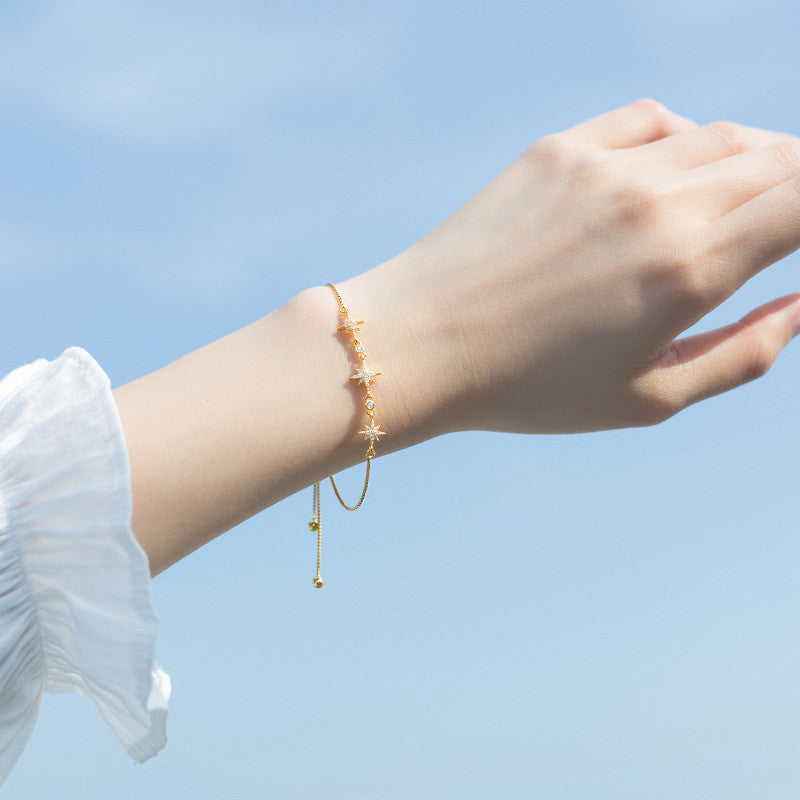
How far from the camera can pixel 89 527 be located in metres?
1.19

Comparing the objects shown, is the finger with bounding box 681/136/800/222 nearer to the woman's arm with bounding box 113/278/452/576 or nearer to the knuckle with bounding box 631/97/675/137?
the knuckle with bounding box 631/97/675/137

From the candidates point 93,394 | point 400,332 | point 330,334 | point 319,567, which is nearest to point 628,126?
point 400,332

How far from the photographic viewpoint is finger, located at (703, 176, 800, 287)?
168cm

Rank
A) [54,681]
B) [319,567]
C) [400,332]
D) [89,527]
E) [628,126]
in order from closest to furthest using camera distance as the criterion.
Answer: [89,527] → [54,681] → [400,332] → [319,567] → [628,126]

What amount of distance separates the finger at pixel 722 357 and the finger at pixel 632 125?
1.51 ft

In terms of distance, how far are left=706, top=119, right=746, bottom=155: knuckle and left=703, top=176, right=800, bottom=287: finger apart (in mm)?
197

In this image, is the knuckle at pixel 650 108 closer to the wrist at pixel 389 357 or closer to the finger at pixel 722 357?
the finger at pixel 722 357

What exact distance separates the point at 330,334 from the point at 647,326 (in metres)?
0.60

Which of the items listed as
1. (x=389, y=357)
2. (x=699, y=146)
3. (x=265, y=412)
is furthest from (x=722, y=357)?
(x=265, y=412)

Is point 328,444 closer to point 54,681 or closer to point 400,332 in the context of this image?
point 400,332

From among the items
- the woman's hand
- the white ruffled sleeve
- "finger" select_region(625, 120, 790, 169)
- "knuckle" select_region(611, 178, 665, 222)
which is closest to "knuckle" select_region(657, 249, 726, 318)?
the woman's hand

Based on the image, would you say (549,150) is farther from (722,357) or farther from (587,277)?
(722,357)

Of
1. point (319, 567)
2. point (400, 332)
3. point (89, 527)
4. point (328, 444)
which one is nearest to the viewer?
point (89, 527)

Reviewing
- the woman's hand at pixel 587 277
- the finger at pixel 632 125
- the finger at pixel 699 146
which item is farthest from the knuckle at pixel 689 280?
the finger at pixel 632 125
